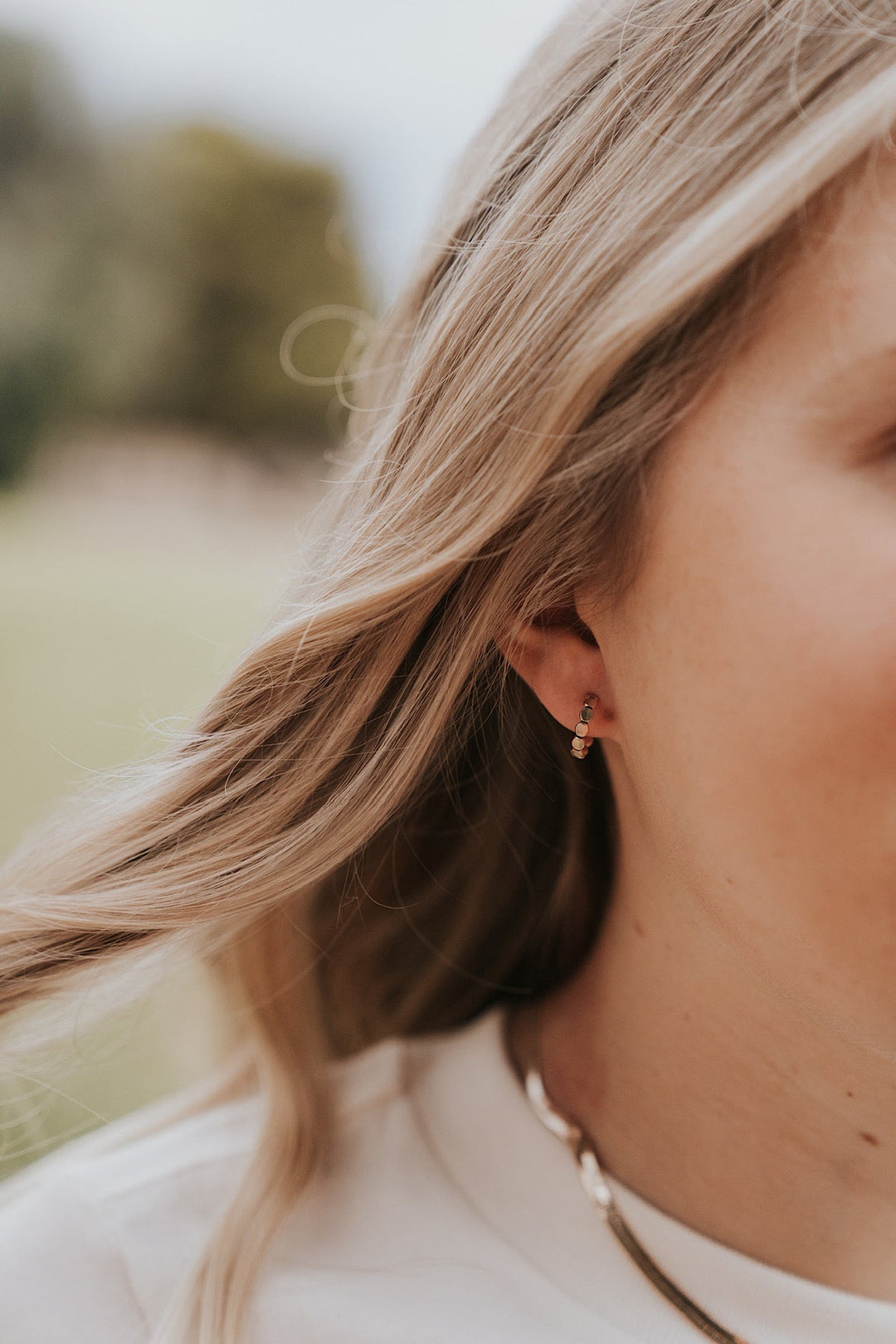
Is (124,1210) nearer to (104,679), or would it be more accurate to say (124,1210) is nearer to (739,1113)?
(739,1113)

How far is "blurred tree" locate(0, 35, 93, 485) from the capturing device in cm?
484

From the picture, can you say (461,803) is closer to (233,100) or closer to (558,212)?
(558,212)

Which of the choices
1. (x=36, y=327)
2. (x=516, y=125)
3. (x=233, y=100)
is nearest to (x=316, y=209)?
(x=233, y=100)

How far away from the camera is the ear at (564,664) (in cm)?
89

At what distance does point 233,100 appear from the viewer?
6.37 meters

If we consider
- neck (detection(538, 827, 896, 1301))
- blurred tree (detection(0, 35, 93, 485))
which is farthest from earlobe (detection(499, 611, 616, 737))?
blurred tree (detection(0, 35, 93, 485))

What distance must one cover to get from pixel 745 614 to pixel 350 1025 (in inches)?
28.7

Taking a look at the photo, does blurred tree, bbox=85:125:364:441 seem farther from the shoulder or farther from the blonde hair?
the shoulder

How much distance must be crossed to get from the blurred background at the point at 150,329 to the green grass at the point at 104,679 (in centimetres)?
1

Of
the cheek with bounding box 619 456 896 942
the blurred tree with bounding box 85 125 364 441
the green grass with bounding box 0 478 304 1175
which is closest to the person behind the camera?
the cheek with bounding box 619 456 896 942

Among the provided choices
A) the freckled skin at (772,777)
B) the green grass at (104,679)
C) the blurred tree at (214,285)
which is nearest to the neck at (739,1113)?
the freckled skin at (772,777)

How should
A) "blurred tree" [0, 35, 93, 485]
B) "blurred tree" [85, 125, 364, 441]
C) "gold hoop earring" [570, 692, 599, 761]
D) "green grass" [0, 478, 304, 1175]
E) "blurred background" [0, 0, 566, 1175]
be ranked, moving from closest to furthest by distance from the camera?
1. "gold hoop earring" [570, 692, 599, 761]
2. "green grass" [0, 478, 304, 1175]
3. "blurred background" [0, 0, 566, 1175]
4. "blurred tree" [0, 35, 93, 485]
5. "blurred tree" [85, 125, 364, 441]

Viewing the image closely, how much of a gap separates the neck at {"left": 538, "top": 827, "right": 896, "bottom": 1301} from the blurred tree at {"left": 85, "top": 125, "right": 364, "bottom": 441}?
4.18 meters

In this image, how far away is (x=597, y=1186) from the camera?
985 millimetres
